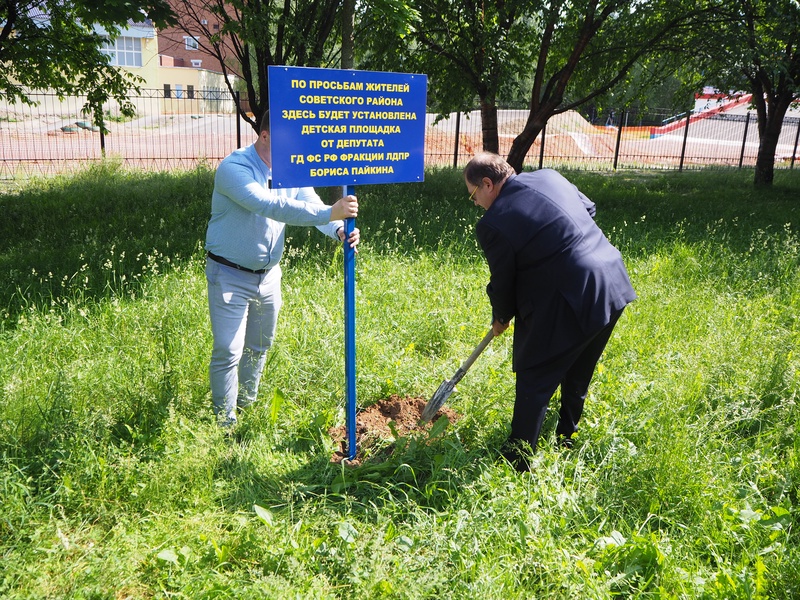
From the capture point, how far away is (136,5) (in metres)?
6.32

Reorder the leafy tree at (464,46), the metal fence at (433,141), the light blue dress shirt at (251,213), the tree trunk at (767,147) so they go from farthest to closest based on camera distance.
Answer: the metal fence at (433,141) < the tree trunk at (767,147) < the leafy tree at (464,46) < the light blue dress shirt at (251,213)

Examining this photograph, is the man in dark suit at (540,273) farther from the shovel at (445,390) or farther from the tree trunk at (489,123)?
the tree trunk at (489,123)

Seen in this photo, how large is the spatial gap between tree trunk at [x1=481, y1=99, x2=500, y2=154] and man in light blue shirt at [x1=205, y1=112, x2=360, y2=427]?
846cm

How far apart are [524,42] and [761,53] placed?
4121 millimetres

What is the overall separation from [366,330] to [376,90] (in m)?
2.15

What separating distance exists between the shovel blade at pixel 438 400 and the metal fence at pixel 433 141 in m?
11.1

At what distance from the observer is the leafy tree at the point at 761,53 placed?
9.39m

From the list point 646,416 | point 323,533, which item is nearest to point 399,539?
point 323,533

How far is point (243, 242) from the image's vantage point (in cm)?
332

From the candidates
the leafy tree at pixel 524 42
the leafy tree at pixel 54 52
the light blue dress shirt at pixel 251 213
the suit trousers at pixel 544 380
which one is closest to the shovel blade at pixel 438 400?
the suit trousers at pixel 544 380

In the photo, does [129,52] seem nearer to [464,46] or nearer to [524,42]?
[524,42]

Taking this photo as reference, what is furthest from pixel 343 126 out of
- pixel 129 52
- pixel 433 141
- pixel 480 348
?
pixel 129 52

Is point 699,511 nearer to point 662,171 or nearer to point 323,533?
point 323,533

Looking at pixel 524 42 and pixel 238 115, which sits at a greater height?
pixel 524 42
